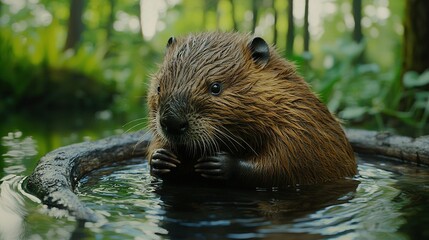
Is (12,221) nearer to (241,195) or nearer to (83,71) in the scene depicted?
(241,195)

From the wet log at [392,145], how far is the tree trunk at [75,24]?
1186cm

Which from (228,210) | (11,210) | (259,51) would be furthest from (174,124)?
(11,210)

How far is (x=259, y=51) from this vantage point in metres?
3.45

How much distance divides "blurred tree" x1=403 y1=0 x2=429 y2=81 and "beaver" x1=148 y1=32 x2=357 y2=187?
3.97 meters

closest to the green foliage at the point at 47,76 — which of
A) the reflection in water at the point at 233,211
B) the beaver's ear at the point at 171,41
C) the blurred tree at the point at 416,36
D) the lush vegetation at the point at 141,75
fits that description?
the lush vegetation at the point at 141,75

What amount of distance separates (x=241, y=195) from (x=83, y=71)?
10.0 m

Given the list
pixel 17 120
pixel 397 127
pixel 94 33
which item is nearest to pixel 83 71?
pixel 17 120

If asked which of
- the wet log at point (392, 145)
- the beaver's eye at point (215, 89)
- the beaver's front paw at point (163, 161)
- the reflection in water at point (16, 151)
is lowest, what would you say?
the reflection in water at point (16, 151)

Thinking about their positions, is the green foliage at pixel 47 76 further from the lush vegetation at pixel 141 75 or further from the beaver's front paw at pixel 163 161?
the beaver's front paw at pixel 163 161

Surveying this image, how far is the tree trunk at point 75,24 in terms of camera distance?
50.6 feet

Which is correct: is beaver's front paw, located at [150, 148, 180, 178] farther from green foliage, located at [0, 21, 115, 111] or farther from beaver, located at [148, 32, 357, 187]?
green foliage, located at [0, 21, 115, 111]

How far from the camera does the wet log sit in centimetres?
419

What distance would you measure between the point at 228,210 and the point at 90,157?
154cm

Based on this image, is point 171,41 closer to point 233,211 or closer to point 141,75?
point 233,211
